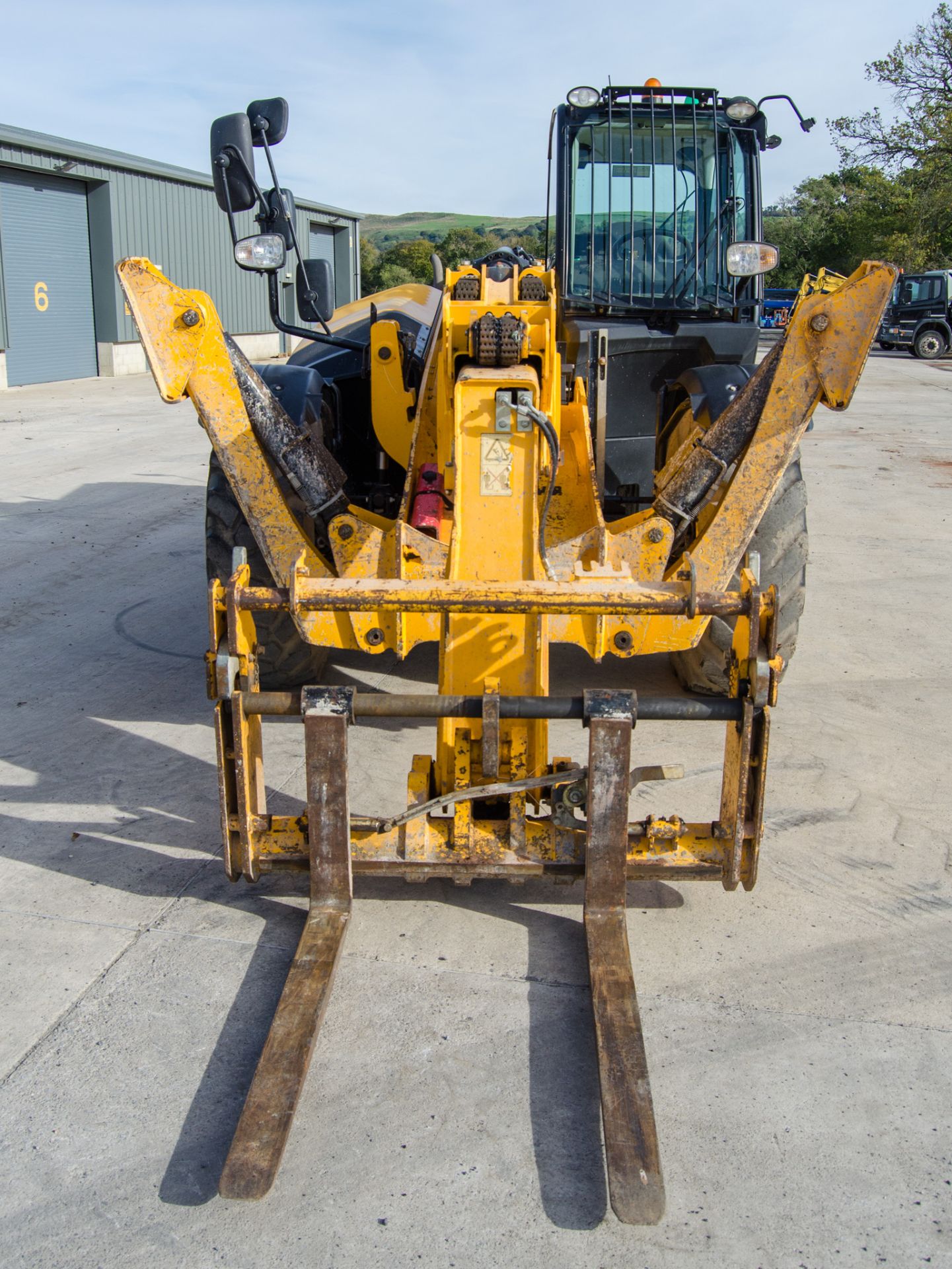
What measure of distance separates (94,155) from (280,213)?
1880cm

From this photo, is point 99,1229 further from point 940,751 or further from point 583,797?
point 940,751

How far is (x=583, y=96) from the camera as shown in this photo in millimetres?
5957

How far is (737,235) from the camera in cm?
620

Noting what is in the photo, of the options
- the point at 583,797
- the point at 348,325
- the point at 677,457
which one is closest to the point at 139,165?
the point at 348,325

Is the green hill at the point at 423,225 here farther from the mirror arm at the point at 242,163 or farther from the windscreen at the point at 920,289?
the mirror arm at the point at 242,163

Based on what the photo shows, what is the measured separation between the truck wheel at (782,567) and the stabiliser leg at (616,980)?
6.15 feet

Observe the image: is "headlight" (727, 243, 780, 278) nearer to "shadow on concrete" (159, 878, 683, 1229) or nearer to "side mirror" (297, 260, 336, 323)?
"side mirror" (297, 260, 336, 323)

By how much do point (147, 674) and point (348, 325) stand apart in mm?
3355

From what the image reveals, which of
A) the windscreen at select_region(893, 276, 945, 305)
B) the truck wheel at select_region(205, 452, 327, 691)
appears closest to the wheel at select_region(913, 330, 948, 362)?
the windscreen at select_region(893, 276, 945, 305)

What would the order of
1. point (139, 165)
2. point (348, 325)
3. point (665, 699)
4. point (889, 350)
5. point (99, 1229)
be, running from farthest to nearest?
1. point (889, 350)
2. point (139, 165)
3. point (348, 325)
4. point (665, 699)
5. point (99, 1229)

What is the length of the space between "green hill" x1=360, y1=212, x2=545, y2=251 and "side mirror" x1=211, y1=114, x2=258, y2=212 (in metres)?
67.9

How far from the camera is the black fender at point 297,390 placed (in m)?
4.87

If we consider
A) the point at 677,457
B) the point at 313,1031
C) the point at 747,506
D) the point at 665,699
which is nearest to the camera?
the point at 313,1031

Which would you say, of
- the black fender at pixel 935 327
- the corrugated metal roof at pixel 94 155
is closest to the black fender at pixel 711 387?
the corrugated metal roof at pixel 94 155
